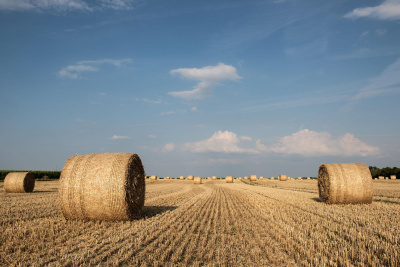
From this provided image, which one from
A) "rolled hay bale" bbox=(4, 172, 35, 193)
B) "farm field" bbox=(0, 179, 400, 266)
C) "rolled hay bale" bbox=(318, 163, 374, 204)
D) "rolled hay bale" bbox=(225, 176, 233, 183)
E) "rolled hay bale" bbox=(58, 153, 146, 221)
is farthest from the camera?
"rolled hay bale" bbox=(225, 176, 233, 183)

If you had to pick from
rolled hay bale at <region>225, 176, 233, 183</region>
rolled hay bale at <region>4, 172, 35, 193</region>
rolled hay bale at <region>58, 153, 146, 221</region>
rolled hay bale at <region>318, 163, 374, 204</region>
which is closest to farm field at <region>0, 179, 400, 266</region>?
rolled hay bale at <region>58, 153, 146, 221</region>

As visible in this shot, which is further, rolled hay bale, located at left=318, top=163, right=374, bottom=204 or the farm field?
rolled hay bale, located at left=318, top=163, right=374, bottom=204

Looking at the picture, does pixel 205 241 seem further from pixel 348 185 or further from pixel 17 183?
pixel 17 183

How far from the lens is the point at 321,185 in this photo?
15.0 m

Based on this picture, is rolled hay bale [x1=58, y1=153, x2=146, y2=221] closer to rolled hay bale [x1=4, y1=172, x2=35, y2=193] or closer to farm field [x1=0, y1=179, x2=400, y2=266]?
farm field [x1=0, y1=179, x2=400, y2=266]

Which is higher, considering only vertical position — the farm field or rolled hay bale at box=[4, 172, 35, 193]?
rolled hay bale at box=[4, 172, 35, 193]

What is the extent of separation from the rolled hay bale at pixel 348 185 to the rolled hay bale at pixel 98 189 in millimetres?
9834

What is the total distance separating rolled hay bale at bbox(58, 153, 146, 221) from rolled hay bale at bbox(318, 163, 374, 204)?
32.3 ft

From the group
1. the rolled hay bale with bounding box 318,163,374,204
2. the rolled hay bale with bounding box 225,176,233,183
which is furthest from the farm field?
the rolled hay bale with bounding box 225,176,233,183

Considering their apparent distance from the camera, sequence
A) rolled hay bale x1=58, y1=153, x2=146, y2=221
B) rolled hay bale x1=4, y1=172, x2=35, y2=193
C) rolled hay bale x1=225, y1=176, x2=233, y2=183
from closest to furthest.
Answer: rolled hay bale x1=58, y1=153, x2=146, y2=221, rolled hay bale x1=4, y1=172, x2=35, y2=193, rolled hay bale x1=225, y1=176, x2=233, y2=183

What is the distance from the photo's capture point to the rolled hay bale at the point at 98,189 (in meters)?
8.93

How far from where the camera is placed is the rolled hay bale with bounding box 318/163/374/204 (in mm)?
13492

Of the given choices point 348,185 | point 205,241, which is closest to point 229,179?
point 348,185

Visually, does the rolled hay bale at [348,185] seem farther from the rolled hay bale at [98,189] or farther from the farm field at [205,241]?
the rolled hay bale at [98,189]
